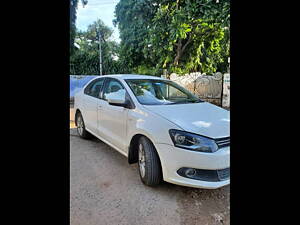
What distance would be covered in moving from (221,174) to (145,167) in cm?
83

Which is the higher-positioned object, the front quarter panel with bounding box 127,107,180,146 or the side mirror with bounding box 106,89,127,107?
the side mirror with bounding box 106,89,127,107

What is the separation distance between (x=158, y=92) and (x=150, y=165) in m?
1.22

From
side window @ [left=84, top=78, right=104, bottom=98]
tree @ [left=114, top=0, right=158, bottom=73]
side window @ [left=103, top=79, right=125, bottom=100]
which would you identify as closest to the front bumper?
side window @ [left=103, top=79, right=125, bottom=100]

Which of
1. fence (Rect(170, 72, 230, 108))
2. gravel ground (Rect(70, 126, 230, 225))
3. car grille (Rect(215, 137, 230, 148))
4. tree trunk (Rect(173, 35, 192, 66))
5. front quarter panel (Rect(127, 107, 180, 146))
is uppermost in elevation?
tree trunk (Rect(173, 35, 192, 66))

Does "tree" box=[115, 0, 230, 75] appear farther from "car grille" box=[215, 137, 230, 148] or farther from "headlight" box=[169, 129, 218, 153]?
"headlight" box=[169, 129, 218, 153]

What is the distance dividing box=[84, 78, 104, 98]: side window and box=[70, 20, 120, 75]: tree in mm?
4875

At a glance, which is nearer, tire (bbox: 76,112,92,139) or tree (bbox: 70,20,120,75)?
tire (bbox: 76,112,92,139)

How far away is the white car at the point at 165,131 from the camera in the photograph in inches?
79.6

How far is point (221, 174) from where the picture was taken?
207cm

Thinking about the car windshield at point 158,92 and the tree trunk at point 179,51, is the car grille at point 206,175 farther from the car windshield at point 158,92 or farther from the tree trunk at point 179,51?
the tree trunk at point 179,51

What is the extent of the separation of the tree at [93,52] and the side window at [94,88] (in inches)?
192

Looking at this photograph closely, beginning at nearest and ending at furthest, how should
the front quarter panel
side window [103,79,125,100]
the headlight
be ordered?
the headlight < the front quarter panel < side window [103,79,125,100]

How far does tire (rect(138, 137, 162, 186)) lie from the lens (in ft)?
7.40
